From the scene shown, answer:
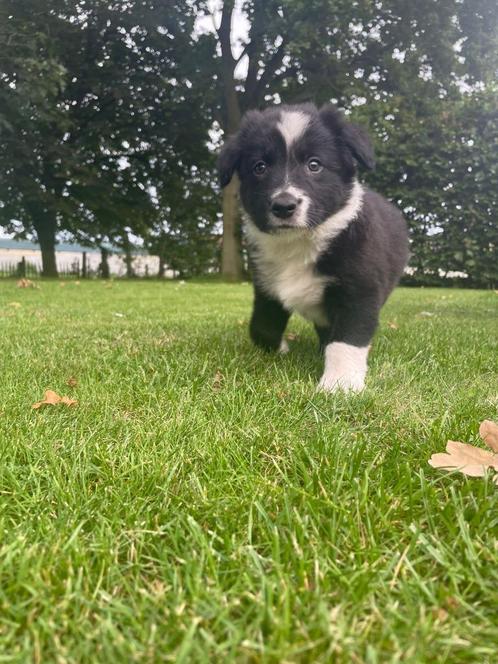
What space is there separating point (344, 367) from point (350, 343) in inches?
6.1

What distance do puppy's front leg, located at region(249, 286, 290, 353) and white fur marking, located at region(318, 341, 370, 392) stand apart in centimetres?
68

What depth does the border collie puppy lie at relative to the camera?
271 cm

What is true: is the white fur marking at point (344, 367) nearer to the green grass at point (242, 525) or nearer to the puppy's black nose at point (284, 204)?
the green grass at point (242, 525)

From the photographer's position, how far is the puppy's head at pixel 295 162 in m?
2.73

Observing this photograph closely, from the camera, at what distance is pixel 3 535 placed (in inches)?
44.4

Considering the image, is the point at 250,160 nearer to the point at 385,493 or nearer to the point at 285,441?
the point at 285,441

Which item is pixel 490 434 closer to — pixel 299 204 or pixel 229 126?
pixel 299 204

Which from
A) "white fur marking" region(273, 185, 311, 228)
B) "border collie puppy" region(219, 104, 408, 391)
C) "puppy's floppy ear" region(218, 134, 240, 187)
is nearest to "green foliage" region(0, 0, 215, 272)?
"puppy's floppy ear" region(218, 134, 240, 187)

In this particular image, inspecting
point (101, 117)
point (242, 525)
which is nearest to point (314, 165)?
point (242, 525)

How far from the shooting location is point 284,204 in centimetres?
264

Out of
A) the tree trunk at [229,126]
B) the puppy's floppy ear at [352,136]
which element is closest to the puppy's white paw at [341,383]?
the puppy's floppy ear at [352,136]

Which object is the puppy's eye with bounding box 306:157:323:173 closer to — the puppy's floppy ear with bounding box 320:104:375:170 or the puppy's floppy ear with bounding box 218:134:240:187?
the puppy's floppy ear with bounding box 320:104:375:170

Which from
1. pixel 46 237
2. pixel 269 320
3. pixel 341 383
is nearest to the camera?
pixel 341 383

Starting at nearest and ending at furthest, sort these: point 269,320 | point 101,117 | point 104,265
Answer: point 269,320, point 101,117, point 104,265
